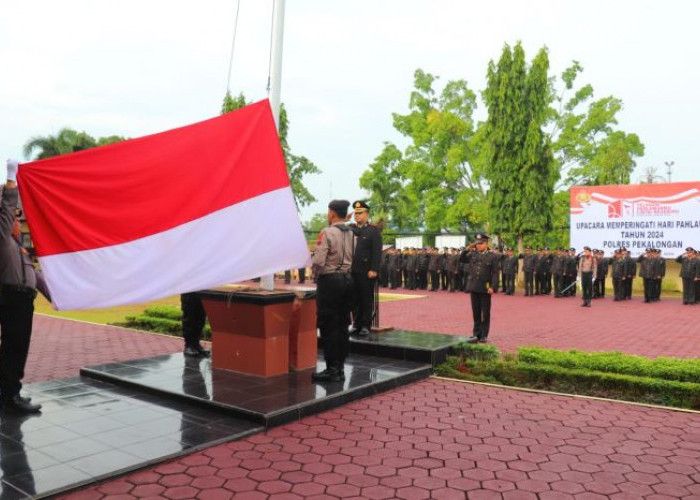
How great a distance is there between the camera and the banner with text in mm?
16531

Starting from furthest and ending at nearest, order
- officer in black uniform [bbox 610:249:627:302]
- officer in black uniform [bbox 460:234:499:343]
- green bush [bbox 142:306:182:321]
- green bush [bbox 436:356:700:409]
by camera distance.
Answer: officer in black uniform [bbox 610:249:627:302], green bush [bbox 142:306:182:321], officer in black uniform [bbox 460:234:499:343], green bush [bbox 436:356:700:409]

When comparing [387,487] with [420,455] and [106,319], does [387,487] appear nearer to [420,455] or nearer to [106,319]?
[420,455]

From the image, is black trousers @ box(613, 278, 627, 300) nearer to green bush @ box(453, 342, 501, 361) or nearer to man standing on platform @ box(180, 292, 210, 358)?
green bush @ box(453, 342, 501, 361)

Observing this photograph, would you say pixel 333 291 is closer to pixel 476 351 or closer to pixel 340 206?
pixel 340 206

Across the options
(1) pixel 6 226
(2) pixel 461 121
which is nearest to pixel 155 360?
(1) pixel 6 226

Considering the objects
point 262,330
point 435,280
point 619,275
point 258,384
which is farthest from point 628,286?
point 258,384

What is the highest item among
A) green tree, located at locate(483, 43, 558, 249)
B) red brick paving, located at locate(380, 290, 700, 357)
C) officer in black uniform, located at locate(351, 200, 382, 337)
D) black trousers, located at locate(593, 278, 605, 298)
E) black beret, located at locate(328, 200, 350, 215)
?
green tree, located at locate(483, 43, 558, 249)

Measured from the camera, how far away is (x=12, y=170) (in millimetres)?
4312

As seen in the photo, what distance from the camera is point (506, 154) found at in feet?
76.1

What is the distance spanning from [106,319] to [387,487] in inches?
381

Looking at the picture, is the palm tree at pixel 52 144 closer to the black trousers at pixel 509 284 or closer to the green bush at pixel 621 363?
the black trousers at pixel 509 284

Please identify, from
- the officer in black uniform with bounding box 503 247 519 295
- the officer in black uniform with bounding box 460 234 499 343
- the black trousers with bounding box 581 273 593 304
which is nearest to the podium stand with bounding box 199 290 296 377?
the officer in black uniform with bounding box 460 234 499 343

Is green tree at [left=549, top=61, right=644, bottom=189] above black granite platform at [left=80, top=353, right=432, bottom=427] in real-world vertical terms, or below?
above

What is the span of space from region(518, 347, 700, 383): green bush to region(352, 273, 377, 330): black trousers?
2.17 meters
